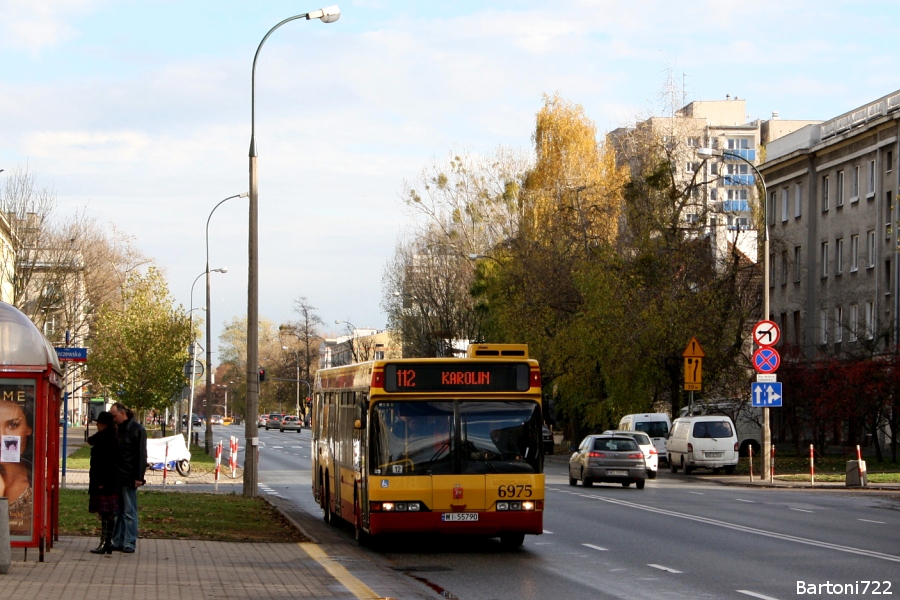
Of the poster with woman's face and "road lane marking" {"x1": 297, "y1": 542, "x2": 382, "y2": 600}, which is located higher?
the poster with woman's face

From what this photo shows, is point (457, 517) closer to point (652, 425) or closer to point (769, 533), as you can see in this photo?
point (769, 533)

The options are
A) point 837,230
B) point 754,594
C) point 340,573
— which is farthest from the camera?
point 837,230

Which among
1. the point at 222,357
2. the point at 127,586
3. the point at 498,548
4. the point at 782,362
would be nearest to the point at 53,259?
the point at 782,362

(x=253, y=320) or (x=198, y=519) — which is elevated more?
(x=253, y=320)

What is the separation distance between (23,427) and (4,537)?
1476 mm

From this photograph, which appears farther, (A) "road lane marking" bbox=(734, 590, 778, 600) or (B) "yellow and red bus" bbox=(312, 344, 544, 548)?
(B) "yellow and red bus" bbox=(312, 344, 544, 548)

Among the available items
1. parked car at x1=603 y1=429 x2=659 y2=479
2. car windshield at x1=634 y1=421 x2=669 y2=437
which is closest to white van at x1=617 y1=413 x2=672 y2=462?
car windshield at x1=634 y1=421 x2=669 y2=437

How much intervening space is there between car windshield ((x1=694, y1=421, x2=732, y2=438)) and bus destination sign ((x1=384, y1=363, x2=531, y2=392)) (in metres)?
26.0

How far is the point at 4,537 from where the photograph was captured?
12852mm

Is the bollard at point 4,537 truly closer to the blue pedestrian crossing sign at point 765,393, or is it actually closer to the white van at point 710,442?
the blue pedestrian crossing sign at point 765,393

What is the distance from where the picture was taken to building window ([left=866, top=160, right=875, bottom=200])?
59453 mm

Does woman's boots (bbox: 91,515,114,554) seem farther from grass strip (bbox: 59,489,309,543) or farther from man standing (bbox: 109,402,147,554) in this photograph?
grass strip (bbox: 59,489,309,543)

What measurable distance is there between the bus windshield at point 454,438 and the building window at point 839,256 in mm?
48555

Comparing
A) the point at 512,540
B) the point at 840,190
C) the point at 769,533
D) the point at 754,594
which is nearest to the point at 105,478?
the point at 512,540
